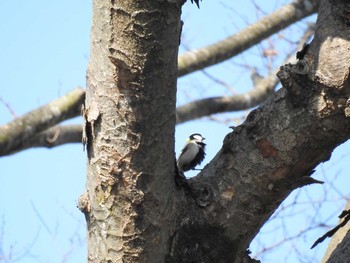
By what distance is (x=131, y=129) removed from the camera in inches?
66.6

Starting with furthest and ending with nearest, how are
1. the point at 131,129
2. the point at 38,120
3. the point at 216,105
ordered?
the point at 216,105 → the point at 38,120 → the point at 131,129

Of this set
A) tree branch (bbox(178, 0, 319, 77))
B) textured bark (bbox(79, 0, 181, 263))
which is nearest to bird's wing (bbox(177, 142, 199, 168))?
tree branch (bbox(178, 0, 319, 77))

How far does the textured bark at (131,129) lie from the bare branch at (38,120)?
2095 millimetres

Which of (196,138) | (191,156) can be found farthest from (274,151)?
(196,138)

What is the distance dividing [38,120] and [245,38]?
1.97 metres

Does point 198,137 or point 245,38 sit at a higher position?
point 198,137

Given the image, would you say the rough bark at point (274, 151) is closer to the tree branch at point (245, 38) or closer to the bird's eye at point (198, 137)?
the tree branch at point (245, 38)

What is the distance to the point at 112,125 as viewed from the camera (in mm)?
1707

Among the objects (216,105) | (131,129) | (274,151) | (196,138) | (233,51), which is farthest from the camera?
(196,138)

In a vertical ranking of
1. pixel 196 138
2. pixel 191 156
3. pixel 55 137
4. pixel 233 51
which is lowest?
pixel 55 137

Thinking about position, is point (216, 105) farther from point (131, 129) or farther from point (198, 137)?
point (131, 129)

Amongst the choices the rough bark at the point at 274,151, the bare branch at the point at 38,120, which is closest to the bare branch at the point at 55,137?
the bare branch at the point at 38,120

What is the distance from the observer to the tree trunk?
5.38 feet

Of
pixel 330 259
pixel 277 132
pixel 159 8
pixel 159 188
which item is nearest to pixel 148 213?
pixel 159 188
